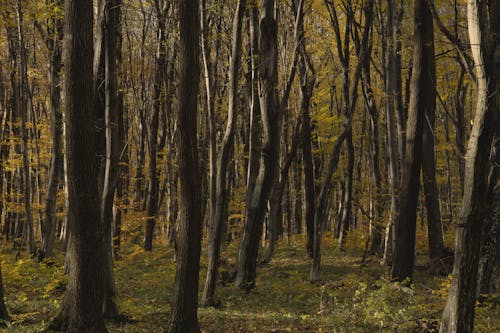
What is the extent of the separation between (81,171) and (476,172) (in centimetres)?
506

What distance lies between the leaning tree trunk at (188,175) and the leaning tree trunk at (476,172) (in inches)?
142

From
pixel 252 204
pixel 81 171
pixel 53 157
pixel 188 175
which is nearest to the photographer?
pixel 81 171

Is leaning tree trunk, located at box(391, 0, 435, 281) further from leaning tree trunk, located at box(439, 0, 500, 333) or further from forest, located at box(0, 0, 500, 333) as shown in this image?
leaning tree trunk, located at box(439, 0, 500, 333)

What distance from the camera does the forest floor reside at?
849cm

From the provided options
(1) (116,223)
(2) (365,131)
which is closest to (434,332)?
(1) (116,223)

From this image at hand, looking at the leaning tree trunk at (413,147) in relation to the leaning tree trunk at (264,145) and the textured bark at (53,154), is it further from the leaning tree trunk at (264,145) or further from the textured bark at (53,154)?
the textured bark at (53,154)

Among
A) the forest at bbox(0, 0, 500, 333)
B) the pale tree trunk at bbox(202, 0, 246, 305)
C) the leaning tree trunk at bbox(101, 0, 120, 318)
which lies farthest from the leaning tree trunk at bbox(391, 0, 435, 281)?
the leaning tree trunk at bbox(101, 0, 120, 318)

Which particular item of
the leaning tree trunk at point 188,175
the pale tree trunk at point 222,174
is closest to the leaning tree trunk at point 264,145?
the pale tree trunk at point 222,174

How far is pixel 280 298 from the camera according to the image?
42.9 feet

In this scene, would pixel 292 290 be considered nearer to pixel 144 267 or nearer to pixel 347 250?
pixel 144 267

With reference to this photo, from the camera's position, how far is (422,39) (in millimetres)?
11914

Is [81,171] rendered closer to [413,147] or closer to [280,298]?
[280,298]

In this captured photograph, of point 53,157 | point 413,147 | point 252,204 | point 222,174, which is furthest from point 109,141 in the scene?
point 53,157

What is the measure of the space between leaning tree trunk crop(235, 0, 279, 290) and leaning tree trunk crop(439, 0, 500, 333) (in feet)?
23.5
